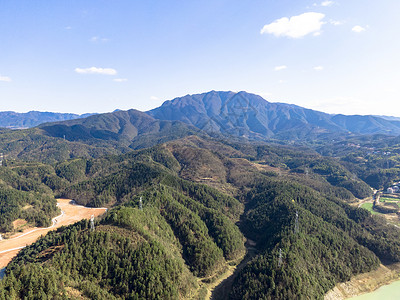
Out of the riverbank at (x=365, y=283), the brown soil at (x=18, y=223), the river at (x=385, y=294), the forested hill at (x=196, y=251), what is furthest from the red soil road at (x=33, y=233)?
the river at (x=385, y=294)

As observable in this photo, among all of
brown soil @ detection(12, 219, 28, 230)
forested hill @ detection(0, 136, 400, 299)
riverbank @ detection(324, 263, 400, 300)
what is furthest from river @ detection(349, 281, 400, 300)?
brown soil @ detection(12, 219, 28, 230)

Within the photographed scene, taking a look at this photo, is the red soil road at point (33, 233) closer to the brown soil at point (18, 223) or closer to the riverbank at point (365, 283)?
the brown soil at point (18, 223)

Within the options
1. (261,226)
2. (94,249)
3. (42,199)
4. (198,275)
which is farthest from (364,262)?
(42,199)

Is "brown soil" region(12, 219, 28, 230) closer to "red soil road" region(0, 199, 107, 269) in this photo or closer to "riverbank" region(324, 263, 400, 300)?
"red soil road" region(0, 199, 107, 269)

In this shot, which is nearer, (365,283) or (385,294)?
(385,294)

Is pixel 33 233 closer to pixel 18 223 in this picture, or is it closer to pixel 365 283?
pixel 18 223

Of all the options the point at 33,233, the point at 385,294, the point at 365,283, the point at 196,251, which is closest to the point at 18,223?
the point at 33,233

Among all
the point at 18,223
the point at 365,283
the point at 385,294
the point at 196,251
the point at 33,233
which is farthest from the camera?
the point at 18,223

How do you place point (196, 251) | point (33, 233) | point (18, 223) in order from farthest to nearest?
point (18, 223)
point (33, 233)
point (196, 251)
